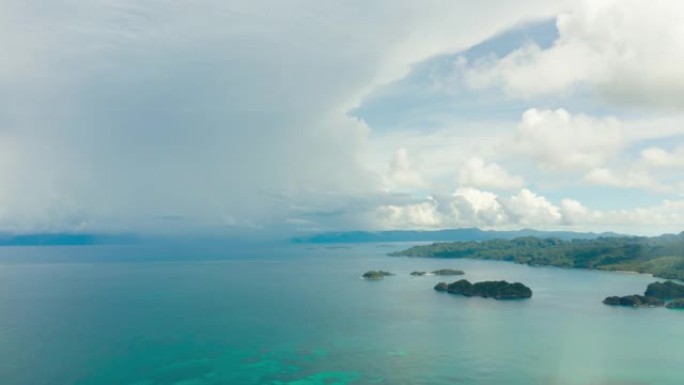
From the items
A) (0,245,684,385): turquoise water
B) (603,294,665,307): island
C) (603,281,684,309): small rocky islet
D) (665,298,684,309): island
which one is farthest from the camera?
(603,294,665,307): island

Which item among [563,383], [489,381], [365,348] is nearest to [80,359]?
[365,348]

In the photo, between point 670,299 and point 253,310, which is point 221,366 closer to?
point 253,310

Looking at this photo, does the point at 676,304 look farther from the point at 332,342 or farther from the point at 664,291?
the point at 332,342

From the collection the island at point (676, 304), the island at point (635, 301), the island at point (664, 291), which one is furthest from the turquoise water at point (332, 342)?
the island at point (664, 291)

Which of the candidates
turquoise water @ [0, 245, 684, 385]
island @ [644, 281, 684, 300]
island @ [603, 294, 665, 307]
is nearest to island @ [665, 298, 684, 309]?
island @ [603, 294, 665, 307]

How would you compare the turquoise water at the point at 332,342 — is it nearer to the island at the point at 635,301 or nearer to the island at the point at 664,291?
the island at the point at 635,301

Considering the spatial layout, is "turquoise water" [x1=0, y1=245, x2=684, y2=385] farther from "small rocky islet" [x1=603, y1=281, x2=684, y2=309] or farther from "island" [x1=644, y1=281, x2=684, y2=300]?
"island" [x1=644, y1=281, x2=684, y2=300]


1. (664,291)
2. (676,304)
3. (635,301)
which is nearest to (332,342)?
(635,301)

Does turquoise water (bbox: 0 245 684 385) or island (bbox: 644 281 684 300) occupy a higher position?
island (bbox: 644 281 684 300)
